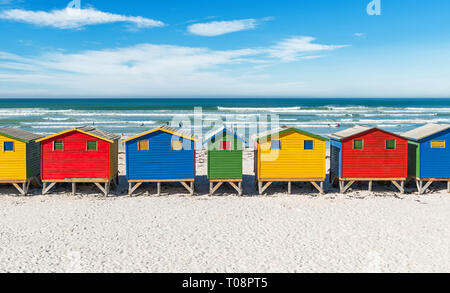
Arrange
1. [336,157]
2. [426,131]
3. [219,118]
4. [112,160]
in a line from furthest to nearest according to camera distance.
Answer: [219,118]
[336,157]
[426,131]
[112,160]

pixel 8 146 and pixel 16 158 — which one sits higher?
pixel 8 146

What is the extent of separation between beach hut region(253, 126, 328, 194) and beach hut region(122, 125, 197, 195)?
10.8 feet

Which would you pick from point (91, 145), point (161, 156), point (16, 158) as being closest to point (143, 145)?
point (161, 156)

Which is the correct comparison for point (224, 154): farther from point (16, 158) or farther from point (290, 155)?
point (16, 158)

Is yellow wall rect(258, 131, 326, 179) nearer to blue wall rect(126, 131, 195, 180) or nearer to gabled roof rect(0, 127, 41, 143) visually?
blue wall rect(126, 131, 195, 180)

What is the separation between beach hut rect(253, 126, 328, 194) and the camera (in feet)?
58.2

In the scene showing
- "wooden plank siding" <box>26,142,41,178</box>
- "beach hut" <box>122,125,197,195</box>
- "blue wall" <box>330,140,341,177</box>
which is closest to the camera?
"beach hut" <box>122,125,197,195</box>

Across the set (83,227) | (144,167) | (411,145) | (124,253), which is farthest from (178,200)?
(411,145)

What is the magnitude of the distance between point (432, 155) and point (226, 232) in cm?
1114

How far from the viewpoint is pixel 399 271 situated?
10531 millimetres

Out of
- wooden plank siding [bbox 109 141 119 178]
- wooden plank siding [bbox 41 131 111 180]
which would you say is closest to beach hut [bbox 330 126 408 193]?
wooden plank siding [bbox 109 141 119 178]

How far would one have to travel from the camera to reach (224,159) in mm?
17703

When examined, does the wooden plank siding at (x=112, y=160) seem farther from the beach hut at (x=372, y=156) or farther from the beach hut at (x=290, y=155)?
the beach hut at (x=372, y=156)
